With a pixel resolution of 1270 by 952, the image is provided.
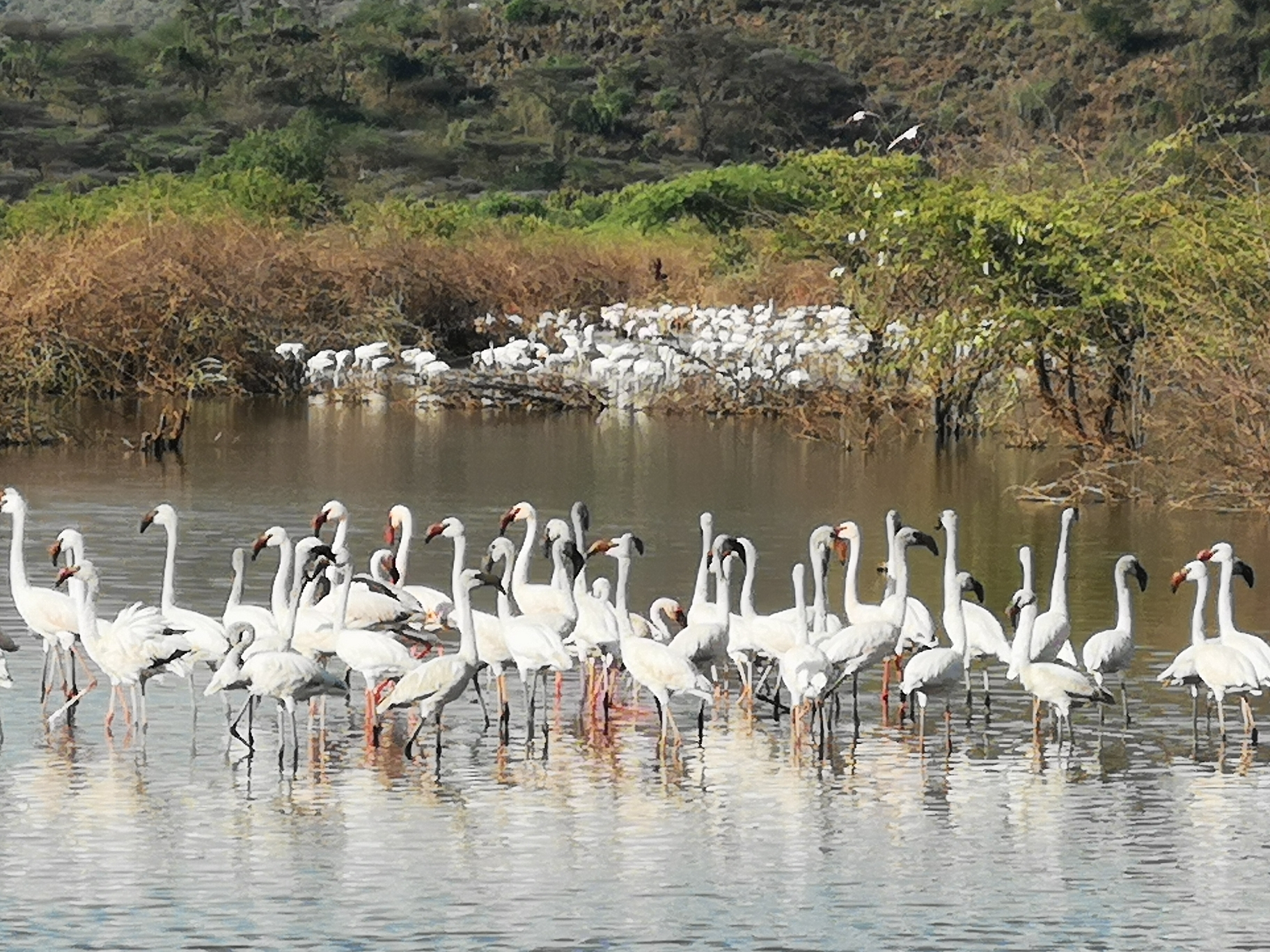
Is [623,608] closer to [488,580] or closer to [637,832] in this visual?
[488,580]

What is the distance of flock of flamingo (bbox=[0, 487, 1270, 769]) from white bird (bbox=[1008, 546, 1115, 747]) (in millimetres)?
11

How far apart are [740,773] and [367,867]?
2.46m

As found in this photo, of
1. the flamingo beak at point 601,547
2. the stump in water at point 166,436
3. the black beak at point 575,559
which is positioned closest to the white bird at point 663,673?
the black beak at point 575,559

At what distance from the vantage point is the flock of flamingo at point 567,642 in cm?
1161

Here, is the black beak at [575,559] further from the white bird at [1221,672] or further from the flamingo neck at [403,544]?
the white bird at [1221,672]

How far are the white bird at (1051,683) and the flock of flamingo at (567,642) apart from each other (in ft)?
0.03

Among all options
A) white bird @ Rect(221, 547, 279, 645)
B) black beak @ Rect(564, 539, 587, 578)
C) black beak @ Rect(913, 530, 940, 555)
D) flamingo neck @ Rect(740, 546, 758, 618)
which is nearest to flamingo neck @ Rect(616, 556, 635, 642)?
black beak @ Rect(564, 539, 587, 578)

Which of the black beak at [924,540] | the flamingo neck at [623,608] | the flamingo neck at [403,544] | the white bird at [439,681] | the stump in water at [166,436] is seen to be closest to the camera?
the white bird at [439,681]

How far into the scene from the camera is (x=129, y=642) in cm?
1150

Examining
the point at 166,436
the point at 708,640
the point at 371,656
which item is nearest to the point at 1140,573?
the point at 708,640

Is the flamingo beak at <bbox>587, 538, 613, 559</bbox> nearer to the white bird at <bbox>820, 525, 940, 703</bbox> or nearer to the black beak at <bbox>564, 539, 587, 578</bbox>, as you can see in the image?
the black beak at <bbox>564, 539, 587, 578</bbox>

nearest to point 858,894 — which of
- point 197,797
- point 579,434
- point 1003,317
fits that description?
point 197,797

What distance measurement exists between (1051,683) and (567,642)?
2.44m

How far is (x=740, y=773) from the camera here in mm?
11562
